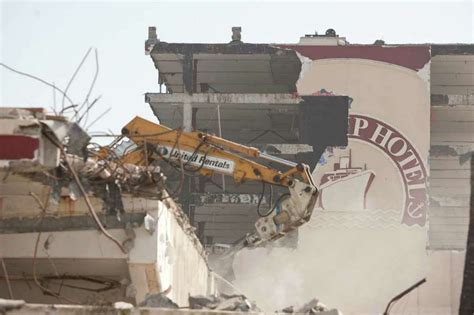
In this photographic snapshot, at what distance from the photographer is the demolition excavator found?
2702 centimetres

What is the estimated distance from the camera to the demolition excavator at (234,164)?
27.0m

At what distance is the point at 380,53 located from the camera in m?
52.4

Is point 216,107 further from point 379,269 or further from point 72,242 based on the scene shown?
point 72,242

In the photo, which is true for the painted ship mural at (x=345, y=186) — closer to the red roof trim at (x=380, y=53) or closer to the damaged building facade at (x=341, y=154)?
the damaged building facade at (x=341, y=154)

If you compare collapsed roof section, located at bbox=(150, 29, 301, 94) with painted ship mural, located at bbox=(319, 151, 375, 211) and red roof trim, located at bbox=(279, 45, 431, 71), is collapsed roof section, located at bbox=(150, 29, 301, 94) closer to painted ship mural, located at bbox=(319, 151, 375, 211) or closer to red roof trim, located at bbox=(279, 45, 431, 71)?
red roof trim, located at bbox=(279, 45, 431, 71)

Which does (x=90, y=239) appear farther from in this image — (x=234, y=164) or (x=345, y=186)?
(x=345, y=186)

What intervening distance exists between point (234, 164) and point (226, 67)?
27209 mm

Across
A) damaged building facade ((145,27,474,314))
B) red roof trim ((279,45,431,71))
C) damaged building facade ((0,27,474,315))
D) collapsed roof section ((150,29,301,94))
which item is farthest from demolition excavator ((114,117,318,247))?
collapsed roof section ((150,29,301,94))

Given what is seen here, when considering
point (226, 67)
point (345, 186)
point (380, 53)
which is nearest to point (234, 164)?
point (345, 186)

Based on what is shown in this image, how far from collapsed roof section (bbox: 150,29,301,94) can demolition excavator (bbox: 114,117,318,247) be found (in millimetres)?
23534

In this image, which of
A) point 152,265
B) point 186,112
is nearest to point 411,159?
point 186,112

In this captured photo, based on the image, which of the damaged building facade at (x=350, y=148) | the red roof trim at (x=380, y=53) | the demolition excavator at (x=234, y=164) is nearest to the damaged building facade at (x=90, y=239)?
the demolition excavator at (x=234, y=164)

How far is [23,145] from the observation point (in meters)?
12.9

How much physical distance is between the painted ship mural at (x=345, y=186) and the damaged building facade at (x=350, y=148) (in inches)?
2.1
